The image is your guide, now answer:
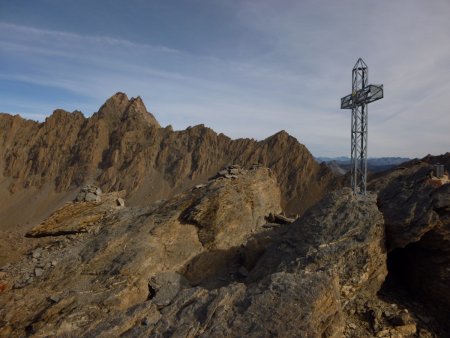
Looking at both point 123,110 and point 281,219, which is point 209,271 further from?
point 123,110

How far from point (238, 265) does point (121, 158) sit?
9988 cm

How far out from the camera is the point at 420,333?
1070cm

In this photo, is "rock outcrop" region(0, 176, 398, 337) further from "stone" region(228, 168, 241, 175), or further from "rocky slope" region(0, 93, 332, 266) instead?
"rocky slope" region(0, 93, 332, 266)

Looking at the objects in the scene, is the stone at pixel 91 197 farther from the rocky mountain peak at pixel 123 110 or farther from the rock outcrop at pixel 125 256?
the rocky mountain peak at pixel 123 110

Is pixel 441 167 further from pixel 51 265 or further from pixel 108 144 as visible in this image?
pixel 108 144

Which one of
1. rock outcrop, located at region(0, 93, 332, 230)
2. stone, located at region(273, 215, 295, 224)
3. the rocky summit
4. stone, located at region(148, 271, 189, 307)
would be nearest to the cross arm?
the rocky summit

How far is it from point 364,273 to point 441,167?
564 centimetres

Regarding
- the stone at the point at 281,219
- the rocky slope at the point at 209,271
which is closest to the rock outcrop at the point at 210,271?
the rocky slope at the point at 209,271

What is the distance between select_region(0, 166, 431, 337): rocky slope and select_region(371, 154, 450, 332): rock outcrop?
72cm

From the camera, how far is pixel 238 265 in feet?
50.9

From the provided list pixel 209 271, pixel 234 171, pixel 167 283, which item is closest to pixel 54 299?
pixel 167 283

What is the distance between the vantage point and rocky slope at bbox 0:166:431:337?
9.03 meters

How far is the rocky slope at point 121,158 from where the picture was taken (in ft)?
319

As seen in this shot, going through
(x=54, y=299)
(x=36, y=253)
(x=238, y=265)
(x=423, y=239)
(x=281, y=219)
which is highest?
(x=423, y=239)
